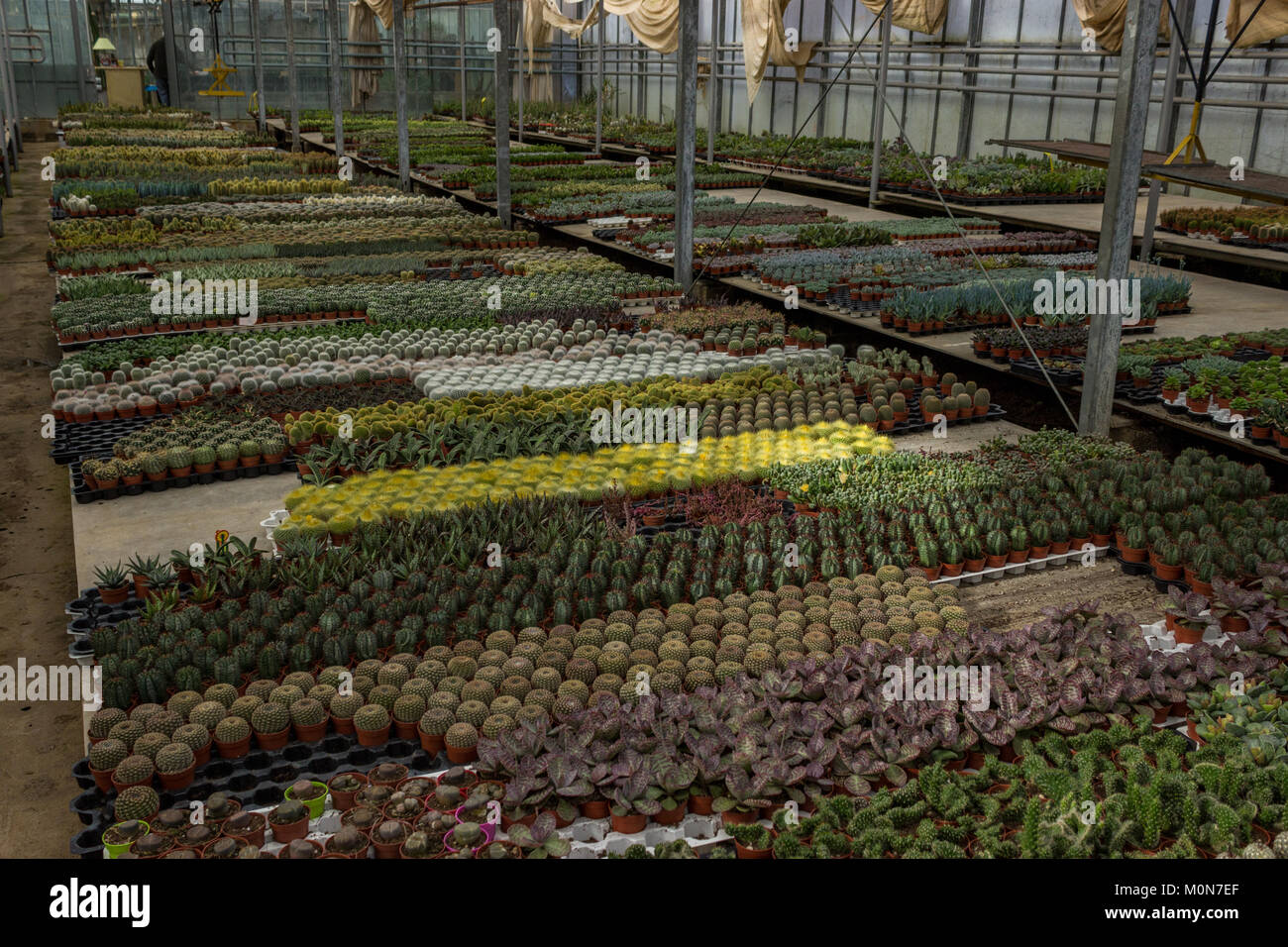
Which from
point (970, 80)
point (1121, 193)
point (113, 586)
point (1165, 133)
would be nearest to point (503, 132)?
point (1165, 133)

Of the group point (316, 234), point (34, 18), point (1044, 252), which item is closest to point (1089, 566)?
point (1044, 252)

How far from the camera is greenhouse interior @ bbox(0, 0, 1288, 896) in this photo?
367 cm

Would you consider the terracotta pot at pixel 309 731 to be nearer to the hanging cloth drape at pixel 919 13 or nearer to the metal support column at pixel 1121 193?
the metal support column at pixel 1121 193

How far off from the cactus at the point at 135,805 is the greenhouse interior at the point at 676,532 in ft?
0.03

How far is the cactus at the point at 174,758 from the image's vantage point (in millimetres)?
3809

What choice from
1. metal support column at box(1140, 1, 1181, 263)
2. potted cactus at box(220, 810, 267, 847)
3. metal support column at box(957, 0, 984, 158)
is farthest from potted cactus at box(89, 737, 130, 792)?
metal support column at box(957, 0, 984, 158)

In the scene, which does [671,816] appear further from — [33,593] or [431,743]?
[33,593]

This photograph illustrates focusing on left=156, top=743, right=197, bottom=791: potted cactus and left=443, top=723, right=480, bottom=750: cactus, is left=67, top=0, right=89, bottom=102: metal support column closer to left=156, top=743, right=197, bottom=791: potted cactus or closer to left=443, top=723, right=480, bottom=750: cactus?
left=156, top=743, right=197, bottom=791: potted cactus

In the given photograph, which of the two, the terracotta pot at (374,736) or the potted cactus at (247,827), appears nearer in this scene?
the potted cactus at (247,827)

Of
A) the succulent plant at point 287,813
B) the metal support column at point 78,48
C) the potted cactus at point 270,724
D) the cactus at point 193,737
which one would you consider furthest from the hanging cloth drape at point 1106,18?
the metal support column at point 78,48

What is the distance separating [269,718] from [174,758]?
0.35m

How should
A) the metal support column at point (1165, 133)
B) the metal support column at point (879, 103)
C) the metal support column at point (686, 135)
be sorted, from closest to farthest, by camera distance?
1. the metal support column at point (686, 135)
2. the metal support column at point (1165, 133)
3. the metal support column at point (879, 103)

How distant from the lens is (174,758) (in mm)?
3822

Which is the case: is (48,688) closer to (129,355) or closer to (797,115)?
(129,355)
